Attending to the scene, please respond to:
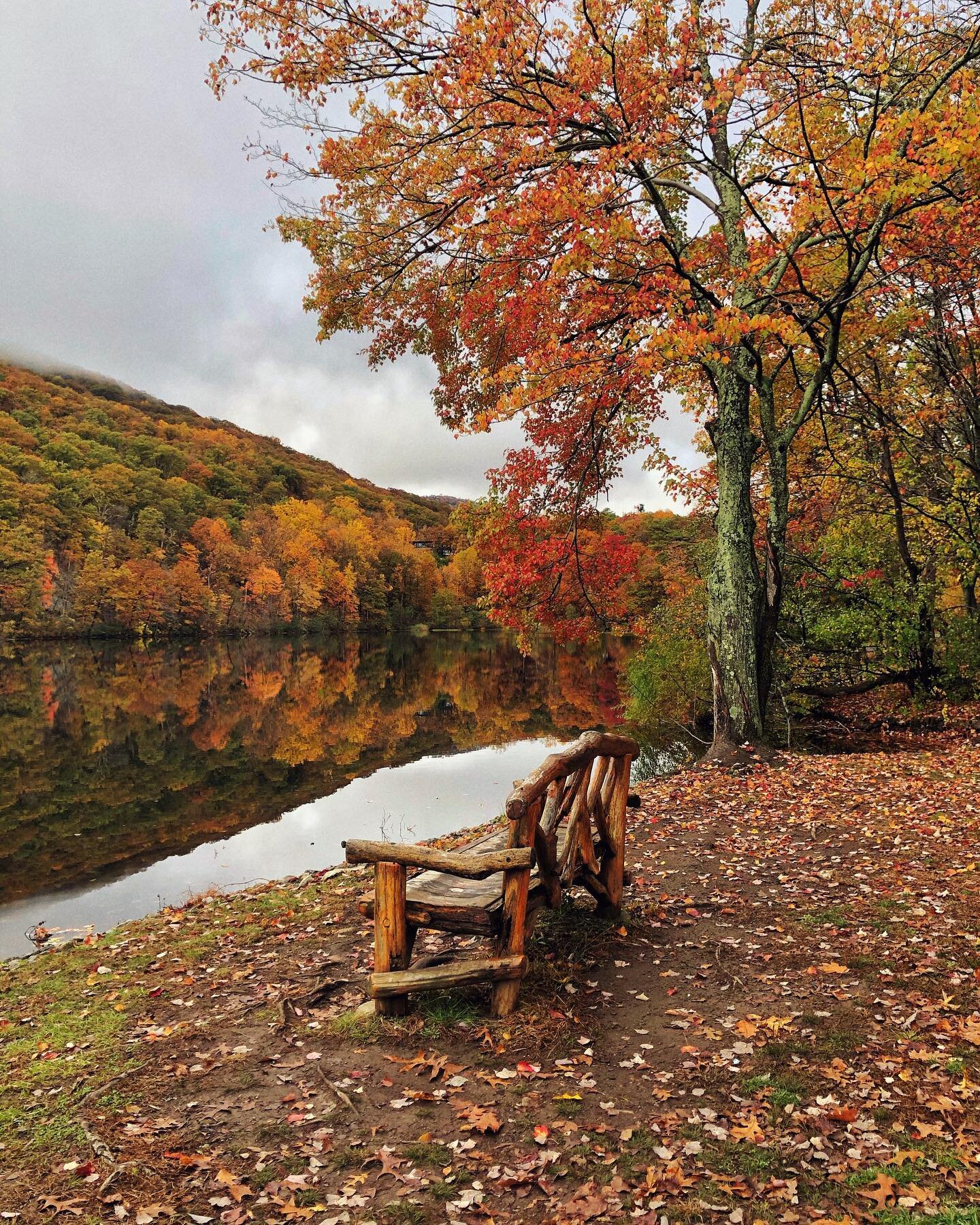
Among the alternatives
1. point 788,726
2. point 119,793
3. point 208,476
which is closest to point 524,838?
point 788,726

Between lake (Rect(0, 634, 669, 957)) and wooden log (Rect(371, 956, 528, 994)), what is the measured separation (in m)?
6.75

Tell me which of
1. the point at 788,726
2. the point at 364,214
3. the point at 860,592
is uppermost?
the point at 364,214

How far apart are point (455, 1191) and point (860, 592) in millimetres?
14516

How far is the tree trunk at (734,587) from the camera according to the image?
11.6 m

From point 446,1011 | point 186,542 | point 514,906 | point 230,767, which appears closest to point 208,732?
point 230,767

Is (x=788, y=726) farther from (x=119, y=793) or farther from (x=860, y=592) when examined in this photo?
(x=119, y=793)

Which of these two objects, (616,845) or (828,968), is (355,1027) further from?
(828,968)

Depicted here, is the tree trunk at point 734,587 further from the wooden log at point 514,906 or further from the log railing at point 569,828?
the wooden log at point 514,906

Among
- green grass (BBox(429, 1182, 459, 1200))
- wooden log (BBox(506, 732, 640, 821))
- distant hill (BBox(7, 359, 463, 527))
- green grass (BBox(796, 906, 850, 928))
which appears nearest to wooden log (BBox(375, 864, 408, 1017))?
wooden log (BBox(506, 732, 640, 821))

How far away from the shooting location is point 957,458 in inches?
518

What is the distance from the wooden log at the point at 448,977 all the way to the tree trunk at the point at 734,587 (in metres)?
7.85

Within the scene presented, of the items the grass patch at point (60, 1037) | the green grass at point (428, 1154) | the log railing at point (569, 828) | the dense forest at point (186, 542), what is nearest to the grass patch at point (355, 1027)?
the log railing at point (569, 828)

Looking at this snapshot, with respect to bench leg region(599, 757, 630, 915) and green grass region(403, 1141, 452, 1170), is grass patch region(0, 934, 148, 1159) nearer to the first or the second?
green grass region(403, 1141, 452, 1170)

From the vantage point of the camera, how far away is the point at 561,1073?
13.7 feet
